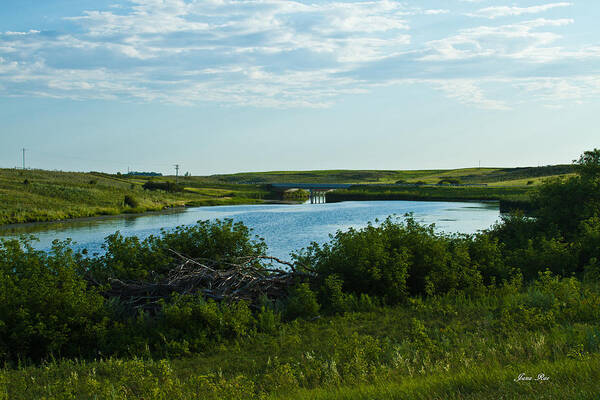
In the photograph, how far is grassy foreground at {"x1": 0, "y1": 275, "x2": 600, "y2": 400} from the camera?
588cm

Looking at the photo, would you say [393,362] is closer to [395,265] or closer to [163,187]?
[395,265]

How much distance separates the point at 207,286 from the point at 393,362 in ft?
23.0

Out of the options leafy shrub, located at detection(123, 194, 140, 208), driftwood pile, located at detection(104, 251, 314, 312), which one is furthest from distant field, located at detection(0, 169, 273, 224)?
driftwood pile, located at detection(104, 251, 314, 312)

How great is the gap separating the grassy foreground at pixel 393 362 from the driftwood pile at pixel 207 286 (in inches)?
82.7

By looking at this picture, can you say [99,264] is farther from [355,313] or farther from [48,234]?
[48,234]

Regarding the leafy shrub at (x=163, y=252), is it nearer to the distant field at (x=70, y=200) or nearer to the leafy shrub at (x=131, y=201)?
the distant field at (x=70, y=200)

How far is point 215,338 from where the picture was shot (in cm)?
1065

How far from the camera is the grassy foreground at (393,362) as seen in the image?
5.88 m

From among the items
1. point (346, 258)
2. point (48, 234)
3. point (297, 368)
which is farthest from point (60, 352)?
point (48, 234)

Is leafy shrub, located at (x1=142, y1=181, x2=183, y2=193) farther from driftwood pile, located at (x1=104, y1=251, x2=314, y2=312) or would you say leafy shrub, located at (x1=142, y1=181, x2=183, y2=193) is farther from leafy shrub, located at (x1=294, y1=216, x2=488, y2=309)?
leafy shrub, located at (x1=294, y1=216, x2=488, y2=309)

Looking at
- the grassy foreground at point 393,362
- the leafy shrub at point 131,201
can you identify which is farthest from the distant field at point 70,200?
the grassy foreground at point 393,362

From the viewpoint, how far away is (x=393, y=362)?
24.9ft
